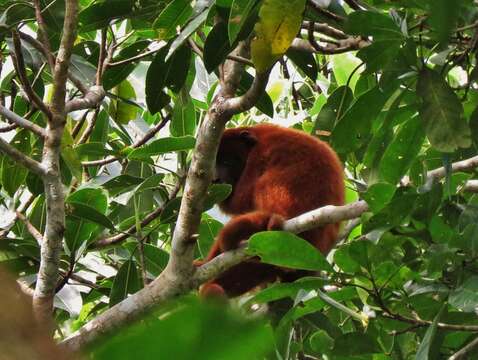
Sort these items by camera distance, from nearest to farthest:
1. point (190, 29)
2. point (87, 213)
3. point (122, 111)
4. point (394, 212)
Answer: point (190, 29) → point (394, 212) → point (87, 213) → point (122, 111)

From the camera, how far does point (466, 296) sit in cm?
238

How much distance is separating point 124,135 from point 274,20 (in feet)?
6.07

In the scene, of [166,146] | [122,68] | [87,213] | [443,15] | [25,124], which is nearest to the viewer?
[443,15]

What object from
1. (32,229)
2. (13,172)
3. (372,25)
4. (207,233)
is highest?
(372,25)

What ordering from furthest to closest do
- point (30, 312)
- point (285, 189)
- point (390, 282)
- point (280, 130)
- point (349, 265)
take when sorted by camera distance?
1. point (280, 130)
2. point (285, 189)
3. point (390, 282)
4. point (349, 265)
5. point (30, 312)

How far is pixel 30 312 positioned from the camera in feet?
1.08

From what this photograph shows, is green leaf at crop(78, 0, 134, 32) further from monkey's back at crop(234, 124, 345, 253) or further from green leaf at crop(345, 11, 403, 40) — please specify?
monkey's back at crop(234, 124, 345, 253)

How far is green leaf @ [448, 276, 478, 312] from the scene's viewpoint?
2.33 m

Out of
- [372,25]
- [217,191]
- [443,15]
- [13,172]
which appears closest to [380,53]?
[372,25]

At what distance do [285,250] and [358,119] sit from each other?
2.13 ft

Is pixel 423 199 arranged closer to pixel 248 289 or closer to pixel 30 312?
pixel 248 289

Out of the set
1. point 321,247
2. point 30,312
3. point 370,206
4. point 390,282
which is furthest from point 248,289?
point 30,312

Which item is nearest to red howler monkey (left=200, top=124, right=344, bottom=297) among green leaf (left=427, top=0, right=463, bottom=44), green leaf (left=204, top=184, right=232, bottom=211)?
green leaf (left=204, top=184, right=232, bottom=211)

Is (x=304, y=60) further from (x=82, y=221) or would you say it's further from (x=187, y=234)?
(x=82, y=221)
